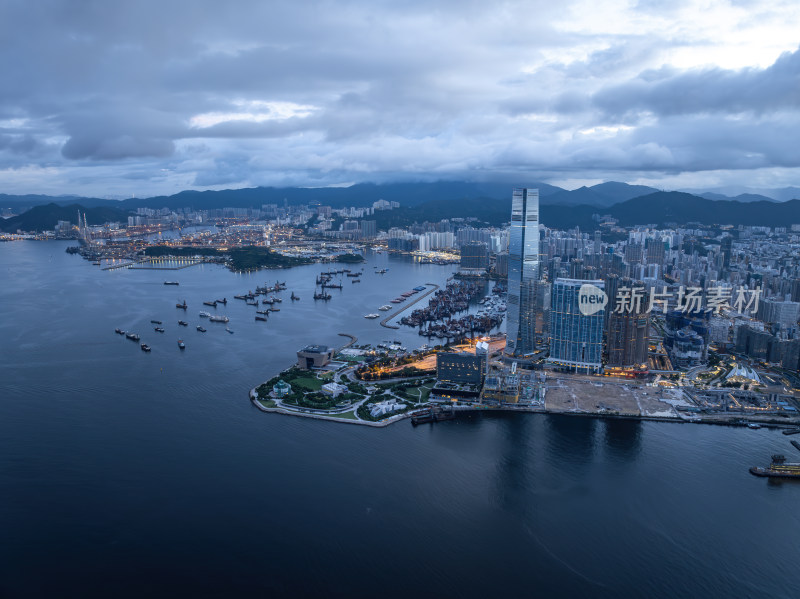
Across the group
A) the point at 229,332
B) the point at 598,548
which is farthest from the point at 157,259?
the point at 598,548

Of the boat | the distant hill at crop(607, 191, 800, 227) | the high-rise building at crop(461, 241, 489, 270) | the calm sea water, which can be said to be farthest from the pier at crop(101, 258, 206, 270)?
the distant hill at crop(607, 191, 800, 227)

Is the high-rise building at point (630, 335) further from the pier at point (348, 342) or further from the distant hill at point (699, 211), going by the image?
the distant hill at point (699, 211)

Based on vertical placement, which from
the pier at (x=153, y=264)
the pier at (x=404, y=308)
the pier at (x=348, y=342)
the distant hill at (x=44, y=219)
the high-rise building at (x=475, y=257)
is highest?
the distant hill at (x=44, y=219)

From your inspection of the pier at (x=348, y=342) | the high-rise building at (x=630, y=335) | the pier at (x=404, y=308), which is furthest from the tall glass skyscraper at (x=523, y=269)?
the pier at (x=404, y=308)

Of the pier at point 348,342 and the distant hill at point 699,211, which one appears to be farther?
the distant hill at point 699,211

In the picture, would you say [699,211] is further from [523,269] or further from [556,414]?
[556,414]

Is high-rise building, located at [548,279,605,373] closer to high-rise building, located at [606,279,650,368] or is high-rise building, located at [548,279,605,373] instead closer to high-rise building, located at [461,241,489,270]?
high-rise building, located at [606,279,650,368]

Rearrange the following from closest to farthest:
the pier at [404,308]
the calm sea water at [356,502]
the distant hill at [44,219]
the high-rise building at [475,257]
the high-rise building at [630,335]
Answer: the calm sea water at [356,502] < the high-rise building at [630,335] < the pier at [404,308] < the high-rise building at [475,257] < the distant hill at [44,219]

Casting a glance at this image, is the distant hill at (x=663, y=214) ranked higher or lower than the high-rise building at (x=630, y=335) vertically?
higher
